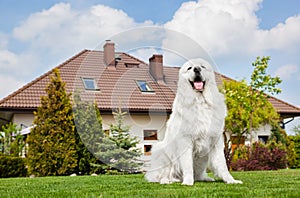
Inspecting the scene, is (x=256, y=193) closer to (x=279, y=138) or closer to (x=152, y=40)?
(x=152, y=40)

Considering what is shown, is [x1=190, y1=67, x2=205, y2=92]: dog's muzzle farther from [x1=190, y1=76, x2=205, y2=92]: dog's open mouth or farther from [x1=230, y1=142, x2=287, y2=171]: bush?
[x1=230, y1=142, x2=287, y2=171]: bush

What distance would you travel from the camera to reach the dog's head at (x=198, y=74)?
187 inches

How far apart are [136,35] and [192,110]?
162 centimetres

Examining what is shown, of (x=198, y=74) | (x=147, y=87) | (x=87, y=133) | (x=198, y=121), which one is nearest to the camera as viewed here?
(x=198, y=74)

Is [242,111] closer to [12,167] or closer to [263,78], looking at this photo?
[263,78]

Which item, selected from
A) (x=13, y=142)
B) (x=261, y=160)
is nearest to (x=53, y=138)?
(x=13, y=142)

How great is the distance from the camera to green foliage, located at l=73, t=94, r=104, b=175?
10633 mm

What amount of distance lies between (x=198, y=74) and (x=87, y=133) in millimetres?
6745

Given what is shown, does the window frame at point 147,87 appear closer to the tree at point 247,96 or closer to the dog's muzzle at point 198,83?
the dog's muzzle at point 198,83

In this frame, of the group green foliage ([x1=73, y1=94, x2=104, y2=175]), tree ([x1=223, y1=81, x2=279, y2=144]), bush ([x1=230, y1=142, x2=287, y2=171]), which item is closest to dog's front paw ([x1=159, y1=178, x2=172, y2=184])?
green foliage ([x1=73, y1=94, x2=104, y2=175])

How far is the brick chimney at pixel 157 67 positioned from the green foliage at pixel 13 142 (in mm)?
9857

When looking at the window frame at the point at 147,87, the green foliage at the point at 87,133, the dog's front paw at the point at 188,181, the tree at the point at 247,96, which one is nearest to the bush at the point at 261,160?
the tree at the point at 247,96

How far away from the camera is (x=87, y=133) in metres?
11.0

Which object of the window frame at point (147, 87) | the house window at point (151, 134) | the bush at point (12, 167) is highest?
the window frame at point (147, 87)
